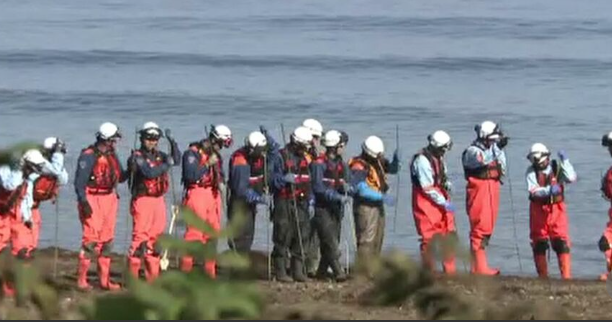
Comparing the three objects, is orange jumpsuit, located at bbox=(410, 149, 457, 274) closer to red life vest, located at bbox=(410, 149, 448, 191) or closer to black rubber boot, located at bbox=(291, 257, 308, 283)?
red life vest, located at bbox=(410, 149, 448, 191)

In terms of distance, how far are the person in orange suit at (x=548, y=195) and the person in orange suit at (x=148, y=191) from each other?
14.1 feet

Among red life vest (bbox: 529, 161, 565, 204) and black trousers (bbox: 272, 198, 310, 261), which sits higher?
red life vest (bbox: 529, 161, 565, 204)

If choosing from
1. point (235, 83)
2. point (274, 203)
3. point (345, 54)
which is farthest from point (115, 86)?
point (274, 203)

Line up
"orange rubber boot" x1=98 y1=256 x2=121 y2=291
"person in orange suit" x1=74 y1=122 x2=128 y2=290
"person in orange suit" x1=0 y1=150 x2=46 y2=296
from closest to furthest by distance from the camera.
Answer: "person in orange suit" x1=0 y1=150 x2=46 y2=296, "person in orange suit" x1=74 y1=122 x2=128 y2=290, "orange rubber boot" x1=98 y1=256 x2=121 y2=291

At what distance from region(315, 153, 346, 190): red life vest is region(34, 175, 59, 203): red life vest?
3.04 m

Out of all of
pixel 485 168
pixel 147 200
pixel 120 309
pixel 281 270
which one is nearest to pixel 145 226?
pixel 147 200

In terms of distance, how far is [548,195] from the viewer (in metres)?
21.2

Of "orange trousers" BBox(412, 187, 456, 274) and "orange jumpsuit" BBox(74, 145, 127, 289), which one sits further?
"orange trousers" BBox(412, 187, 456, 274)

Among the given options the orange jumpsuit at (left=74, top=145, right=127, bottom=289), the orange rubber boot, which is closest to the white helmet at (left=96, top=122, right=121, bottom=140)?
the orange jumpsuit at (left=74, top=145, right=127, bottom=289)

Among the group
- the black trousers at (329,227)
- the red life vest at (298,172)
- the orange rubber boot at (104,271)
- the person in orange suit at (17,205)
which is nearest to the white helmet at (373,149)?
the black trousers at (329,227)

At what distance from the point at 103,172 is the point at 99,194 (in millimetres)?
292

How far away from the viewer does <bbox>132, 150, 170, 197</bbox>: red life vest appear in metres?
19.5

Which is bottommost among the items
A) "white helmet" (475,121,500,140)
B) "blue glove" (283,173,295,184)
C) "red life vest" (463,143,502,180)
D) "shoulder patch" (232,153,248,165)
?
"blue glove" (283,173,295,184)

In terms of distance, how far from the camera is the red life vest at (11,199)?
1897cm
